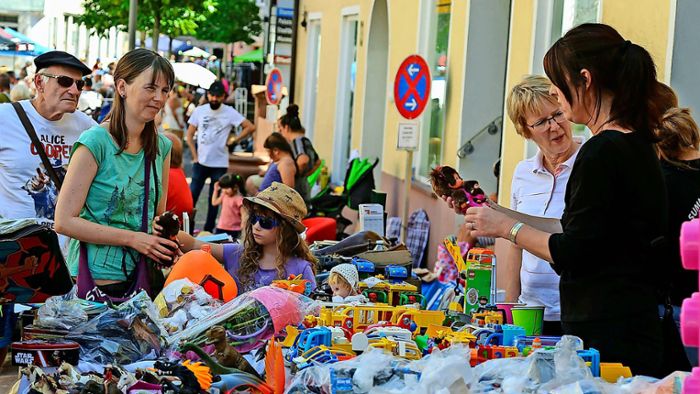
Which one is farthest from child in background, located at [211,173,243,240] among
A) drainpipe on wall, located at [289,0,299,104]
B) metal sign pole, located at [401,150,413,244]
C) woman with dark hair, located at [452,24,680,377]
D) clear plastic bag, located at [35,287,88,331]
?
drainpipe on wall, located at [289,0,299,104]

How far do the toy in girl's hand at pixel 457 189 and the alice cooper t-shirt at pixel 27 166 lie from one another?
235cm

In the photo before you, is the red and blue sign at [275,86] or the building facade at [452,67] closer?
the building facade at [452,67]

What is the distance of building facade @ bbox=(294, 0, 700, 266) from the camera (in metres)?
6.62

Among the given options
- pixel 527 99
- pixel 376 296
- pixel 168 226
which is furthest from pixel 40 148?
pixel 527 99

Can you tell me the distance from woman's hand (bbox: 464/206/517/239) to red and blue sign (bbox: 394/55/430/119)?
24.8 feet

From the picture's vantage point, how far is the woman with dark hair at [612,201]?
3779 millimetres

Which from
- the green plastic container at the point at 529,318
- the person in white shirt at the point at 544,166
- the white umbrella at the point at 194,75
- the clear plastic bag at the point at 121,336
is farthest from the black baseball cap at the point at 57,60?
the white umbrella at the point at 194,75

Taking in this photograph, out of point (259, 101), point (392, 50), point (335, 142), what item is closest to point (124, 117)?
point (392, 50)

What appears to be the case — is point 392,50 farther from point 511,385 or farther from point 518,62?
point 511,385

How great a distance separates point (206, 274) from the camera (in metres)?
5.93

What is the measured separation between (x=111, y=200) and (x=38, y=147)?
3.57 ft

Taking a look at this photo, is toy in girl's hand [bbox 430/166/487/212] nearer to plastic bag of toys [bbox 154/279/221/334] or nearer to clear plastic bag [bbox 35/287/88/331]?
plastic bag of toys [bbox 154/279/221/334]

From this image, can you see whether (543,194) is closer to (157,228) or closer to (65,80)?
(157,228)

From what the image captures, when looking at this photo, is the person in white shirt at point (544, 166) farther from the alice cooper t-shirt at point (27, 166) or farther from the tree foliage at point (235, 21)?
the tree foliage at point (235, 21)
